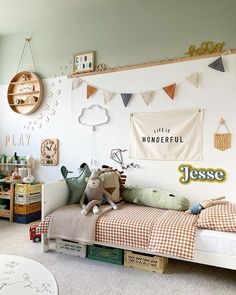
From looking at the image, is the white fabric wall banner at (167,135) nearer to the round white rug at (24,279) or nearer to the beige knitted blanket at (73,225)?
the beige knitted blanket at (73,225)

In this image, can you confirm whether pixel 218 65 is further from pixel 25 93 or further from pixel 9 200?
pixel 9 200

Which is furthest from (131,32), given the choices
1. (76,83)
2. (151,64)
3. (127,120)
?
(127,120)

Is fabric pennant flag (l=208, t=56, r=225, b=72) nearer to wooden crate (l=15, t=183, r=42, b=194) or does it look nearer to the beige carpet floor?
the beige carpet floor

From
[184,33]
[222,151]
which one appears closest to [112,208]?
[222,151]

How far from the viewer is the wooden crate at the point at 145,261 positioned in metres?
2.14

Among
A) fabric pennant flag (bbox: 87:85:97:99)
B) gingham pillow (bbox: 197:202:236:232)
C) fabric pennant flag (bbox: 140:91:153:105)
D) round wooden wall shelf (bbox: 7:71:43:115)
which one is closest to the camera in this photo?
gingham pillow (bbox: 197:202:236:232)

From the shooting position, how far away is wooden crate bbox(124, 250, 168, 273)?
2145 millimetres

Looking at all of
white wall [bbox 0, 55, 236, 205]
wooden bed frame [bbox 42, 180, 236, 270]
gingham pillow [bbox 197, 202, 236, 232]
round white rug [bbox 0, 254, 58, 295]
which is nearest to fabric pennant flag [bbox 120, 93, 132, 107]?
white wall [bbox 0, 55, 236, 205]

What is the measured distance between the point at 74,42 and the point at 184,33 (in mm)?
1513

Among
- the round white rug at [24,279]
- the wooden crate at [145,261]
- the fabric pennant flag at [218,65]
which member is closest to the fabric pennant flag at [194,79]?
the fabric pennant flag at [218,65]

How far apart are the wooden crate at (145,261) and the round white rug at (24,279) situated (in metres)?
1.00

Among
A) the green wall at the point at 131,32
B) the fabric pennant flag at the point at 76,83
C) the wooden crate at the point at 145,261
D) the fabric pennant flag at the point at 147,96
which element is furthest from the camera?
the fabric pennant flag at the point at 76,83

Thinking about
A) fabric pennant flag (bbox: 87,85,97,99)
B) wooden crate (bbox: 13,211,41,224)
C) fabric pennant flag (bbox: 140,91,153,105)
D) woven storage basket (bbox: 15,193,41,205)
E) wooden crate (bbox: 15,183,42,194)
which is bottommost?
wooden crate (bbox: 13,211,41,224)

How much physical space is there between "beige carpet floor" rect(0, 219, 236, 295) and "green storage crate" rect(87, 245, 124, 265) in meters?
0.05
